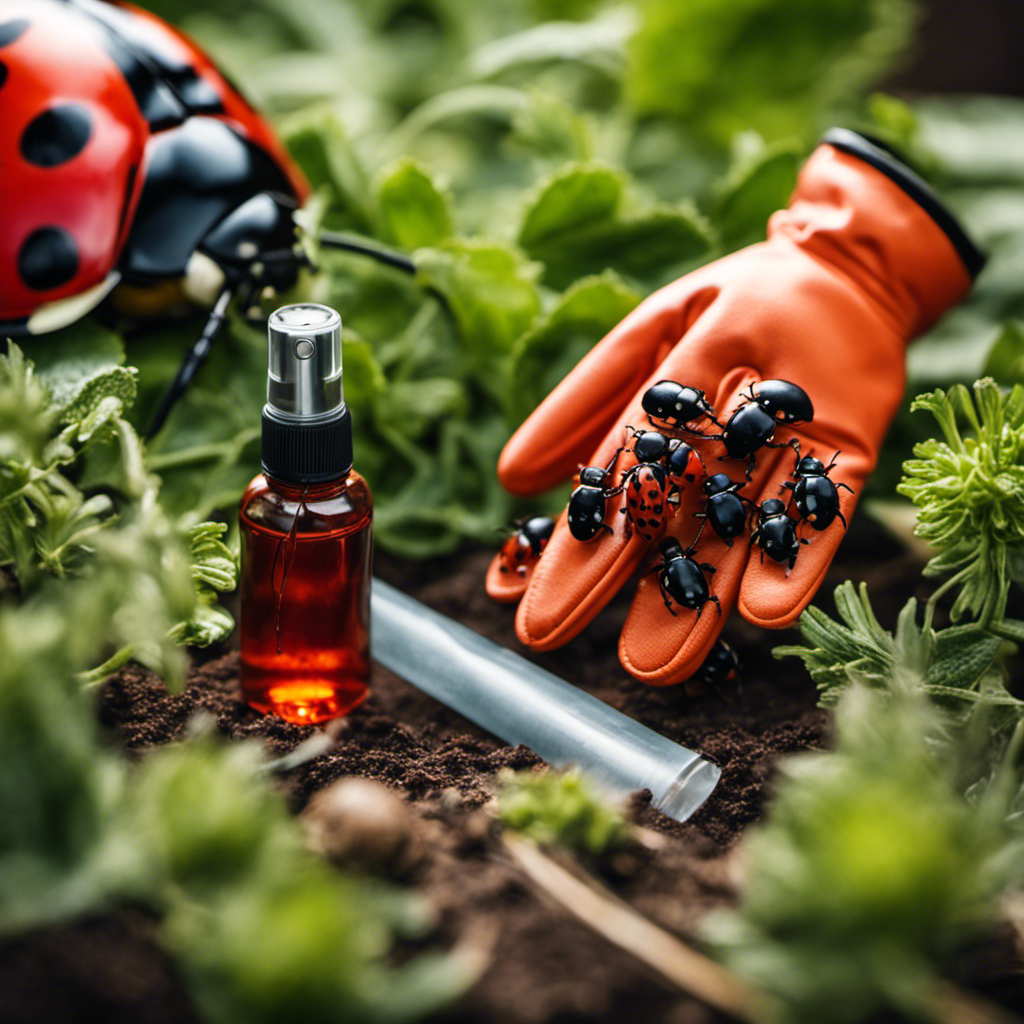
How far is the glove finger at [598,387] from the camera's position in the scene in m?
1.23

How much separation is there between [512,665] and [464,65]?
5.71 feet

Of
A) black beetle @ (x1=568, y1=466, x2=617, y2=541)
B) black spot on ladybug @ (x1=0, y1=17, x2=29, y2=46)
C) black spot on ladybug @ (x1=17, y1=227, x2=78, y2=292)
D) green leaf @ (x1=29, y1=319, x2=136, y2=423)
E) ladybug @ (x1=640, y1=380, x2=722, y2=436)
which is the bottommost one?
black beetle @ (x1=568, y1=466, x2=617, y2=541)

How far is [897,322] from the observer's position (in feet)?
4.42

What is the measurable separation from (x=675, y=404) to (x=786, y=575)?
0.23 metres

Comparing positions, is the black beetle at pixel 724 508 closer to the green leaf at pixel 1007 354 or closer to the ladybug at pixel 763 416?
the ladybug at pixel 763 416

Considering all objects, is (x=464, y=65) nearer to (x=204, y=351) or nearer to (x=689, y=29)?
(x=689, y=29)

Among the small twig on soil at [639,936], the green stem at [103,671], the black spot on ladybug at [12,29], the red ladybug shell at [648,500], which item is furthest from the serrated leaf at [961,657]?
the black spot on ladybug at [12,29]

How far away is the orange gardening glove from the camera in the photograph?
1122 mm

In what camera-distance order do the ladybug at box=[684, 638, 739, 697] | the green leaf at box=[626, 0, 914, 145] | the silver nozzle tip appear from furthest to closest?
the green leaf at box=[626, 0, 914, 145] < the ladybug at box=[684, 638, 739, 697] < the silver nozzle tip

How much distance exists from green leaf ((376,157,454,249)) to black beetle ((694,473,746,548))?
25.2 inches

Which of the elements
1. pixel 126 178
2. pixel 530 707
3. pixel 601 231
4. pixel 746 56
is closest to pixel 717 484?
pixel 530 707

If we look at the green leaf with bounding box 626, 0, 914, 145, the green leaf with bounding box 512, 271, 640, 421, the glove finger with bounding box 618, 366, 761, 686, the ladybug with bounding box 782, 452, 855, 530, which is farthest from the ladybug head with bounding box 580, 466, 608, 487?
the green leaf with bounding box 626, 0, 914, 145

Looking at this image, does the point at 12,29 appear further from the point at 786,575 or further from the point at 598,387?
the point at 786,575

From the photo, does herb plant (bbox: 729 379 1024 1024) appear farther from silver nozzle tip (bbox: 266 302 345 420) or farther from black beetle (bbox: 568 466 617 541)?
silver nozzle tip (bbox: 266 302 345 420)
